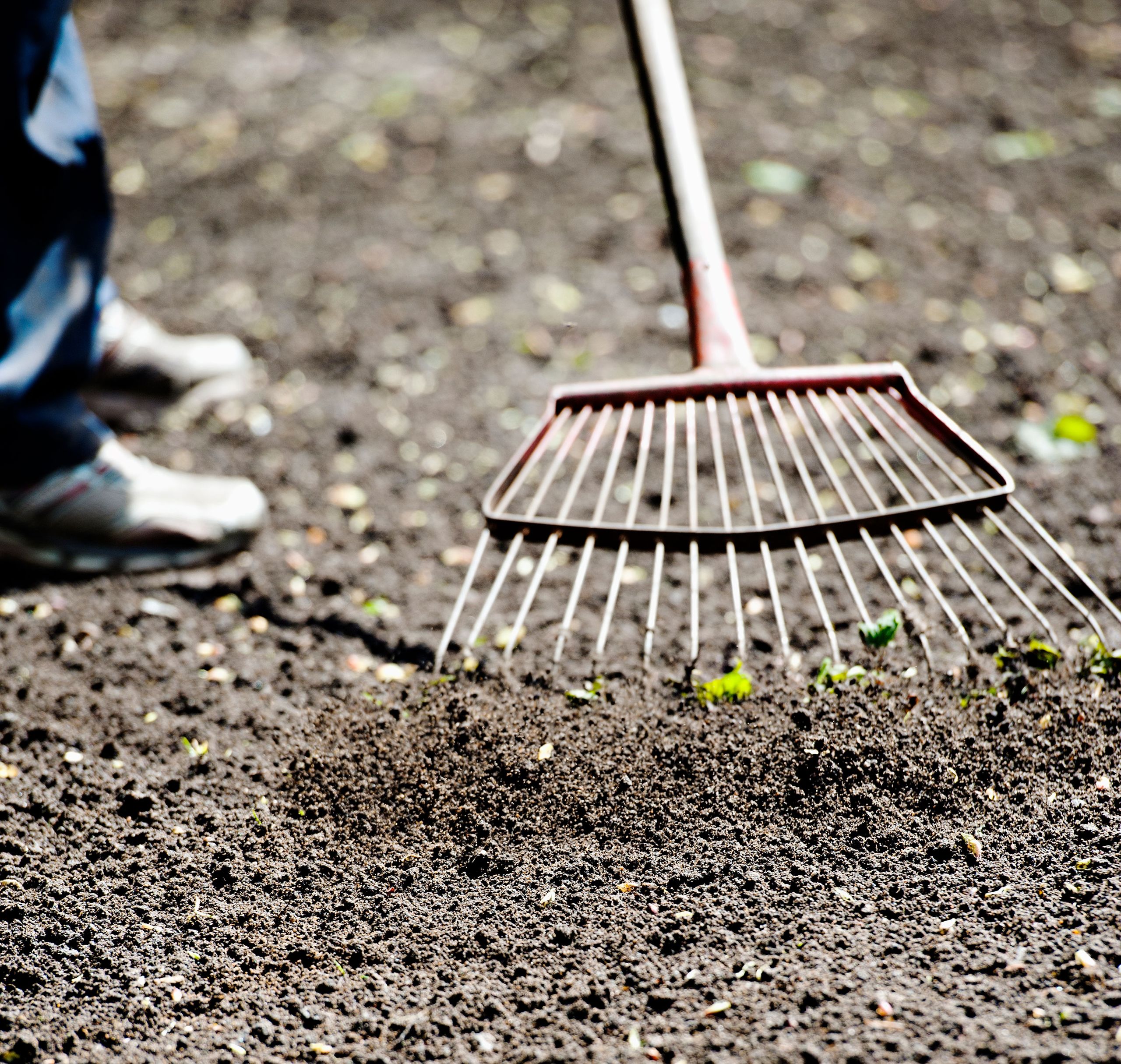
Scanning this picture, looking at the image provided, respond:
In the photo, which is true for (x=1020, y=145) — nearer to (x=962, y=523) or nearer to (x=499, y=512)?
(x=962, y=523)

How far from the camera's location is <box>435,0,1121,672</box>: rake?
1593 millimetres

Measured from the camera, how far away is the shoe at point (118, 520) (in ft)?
6.80

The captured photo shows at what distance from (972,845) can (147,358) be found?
2098 millimetres

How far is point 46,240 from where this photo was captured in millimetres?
1979

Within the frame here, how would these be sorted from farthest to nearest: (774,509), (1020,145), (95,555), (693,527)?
(1020,145) → (774,509) → (95,555) → (693,527)

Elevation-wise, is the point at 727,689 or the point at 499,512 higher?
the point at 499,512

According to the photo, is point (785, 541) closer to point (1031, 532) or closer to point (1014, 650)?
point (1014, 650)

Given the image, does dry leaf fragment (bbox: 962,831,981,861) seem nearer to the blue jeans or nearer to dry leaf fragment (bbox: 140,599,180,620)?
dry leaf fragment (bbox: 140,599,180,620)

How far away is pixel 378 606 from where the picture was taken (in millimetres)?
2057

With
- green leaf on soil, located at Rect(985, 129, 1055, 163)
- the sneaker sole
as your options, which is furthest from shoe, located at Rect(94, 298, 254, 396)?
green leaf on soil, located at Rect(985, 129, 1055, 163)

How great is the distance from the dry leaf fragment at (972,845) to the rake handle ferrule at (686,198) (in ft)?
2.69

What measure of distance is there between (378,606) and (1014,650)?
1206mm

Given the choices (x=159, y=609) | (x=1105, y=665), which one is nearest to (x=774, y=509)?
(x=1105, y=665)

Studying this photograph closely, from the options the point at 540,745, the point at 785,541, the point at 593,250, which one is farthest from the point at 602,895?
the point at 593,250
